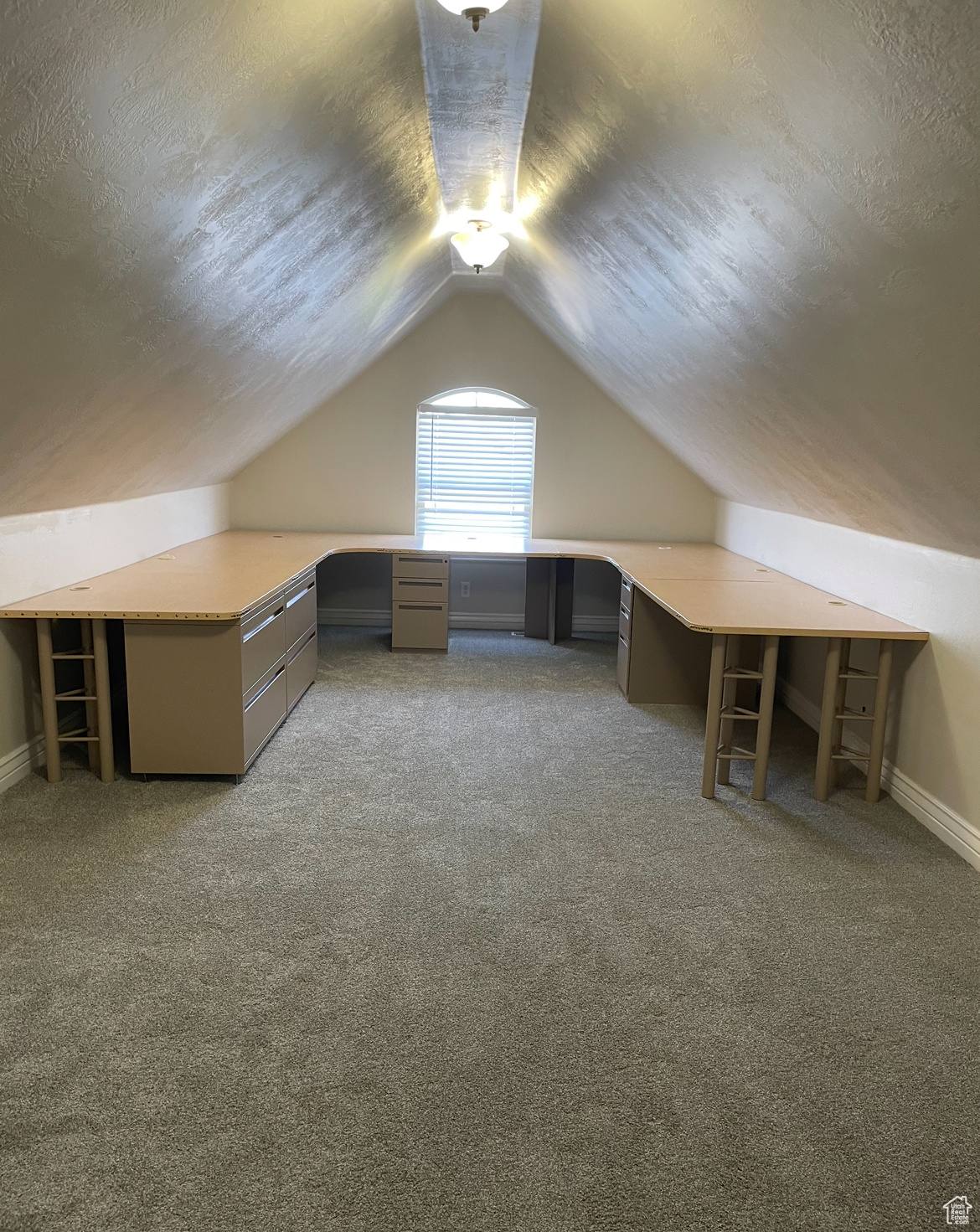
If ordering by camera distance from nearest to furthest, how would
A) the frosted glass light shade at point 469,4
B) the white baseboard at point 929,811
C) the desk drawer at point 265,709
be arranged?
the frosted glass light shade at point 469,4 < the white baseboard at point 929,811 < the desk drawer at point 265,709

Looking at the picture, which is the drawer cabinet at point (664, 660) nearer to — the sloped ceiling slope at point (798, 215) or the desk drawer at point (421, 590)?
the sloped ceiling slope at point (798, 215)

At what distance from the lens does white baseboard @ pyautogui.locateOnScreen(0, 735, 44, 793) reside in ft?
12.5

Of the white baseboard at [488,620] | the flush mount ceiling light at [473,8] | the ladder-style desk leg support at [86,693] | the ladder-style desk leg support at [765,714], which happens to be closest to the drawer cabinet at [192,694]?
the ladder-style desk leg support at [86,693]

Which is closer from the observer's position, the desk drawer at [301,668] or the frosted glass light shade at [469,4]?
the frosted glass light shade at [469,4]

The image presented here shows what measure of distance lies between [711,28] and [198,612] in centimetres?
277

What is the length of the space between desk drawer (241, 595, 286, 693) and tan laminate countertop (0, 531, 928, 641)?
113mm

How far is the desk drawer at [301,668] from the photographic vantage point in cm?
492

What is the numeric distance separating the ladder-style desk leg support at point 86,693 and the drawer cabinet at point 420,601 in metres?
2.75

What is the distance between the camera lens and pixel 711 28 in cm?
205

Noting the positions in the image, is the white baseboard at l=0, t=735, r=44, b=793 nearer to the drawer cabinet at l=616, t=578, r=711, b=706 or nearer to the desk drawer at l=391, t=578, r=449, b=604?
the desk drawer at l=391, t=578, r=449, b=604

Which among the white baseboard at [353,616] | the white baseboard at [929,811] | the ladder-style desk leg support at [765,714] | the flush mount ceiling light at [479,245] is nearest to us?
the white baseboard at [929,811]

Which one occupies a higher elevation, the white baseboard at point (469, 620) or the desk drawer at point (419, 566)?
the desk drawer at point (419, 566)

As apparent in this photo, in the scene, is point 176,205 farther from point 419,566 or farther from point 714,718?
point 419,566

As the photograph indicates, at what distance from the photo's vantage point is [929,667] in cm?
379
